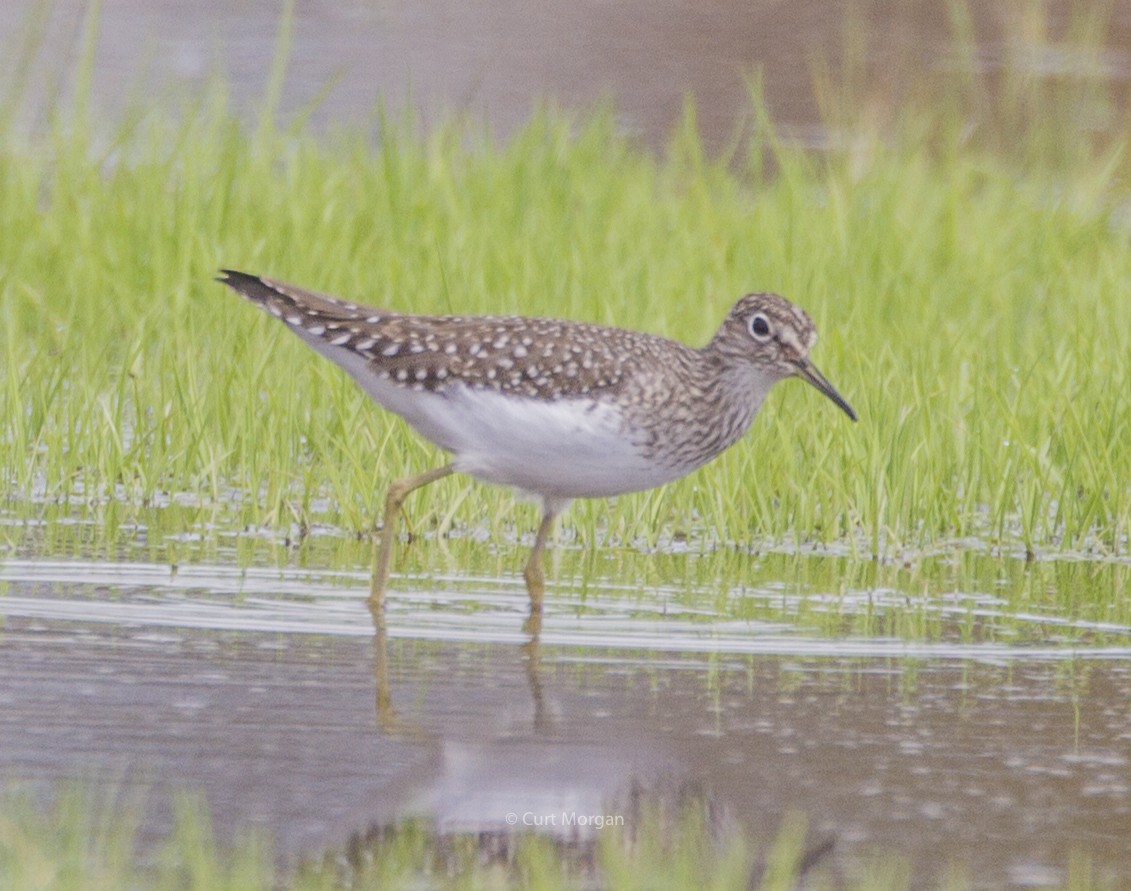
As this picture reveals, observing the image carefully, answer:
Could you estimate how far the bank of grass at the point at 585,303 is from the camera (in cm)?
798

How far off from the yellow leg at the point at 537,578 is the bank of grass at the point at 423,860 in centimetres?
175

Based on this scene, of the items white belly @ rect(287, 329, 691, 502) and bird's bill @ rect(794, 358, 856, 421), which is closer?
white belly @ rect(287, 329, 691, 502)

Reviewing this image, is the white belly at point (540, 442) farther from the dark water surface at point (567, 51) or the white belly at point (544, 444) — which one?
the dark water surface at point (567, 51)

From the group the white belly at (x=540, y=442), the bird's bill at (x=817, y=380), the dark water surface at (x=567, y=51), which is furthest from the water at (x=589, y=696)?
the dark water surface at (x=567, y=51)

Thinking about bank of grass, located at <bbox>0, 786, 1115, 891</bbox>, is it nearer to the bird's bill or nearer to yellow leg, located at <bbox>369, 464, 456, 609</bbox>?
yellow leg, located at <bbox>369, 464, 456, 609</bbox>

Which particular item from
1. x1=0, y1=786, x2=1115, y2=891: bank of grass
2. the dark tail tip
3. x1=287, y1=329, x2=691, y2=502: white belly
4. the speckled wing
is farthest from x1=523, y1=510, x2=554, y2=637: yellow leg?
x1=0, y1=786, x2=1115, y2=891: bank of grass

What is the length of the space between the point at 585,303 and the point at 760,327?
2574 millimetres

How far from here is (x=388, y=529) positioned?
7012mm

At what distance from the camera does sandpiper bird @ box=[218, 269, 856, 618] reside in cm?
688

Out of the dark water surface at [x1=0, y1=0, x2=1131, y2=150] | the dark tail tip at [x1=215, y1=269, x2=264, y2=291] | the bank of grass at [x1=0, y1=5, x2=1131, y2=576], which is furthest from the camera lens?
the dark water surface at [x1=0, y1=0, x2=1131, y2=150]

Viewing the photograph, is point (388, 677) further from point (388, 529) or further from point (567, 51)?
point (567, 51)

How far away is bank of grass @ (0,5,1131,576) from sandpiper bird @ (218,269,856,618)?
0.67 meters

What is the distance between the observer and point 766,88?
1823 cm

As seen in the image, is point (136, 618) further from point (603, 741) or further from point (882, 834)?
point (882, 834)
